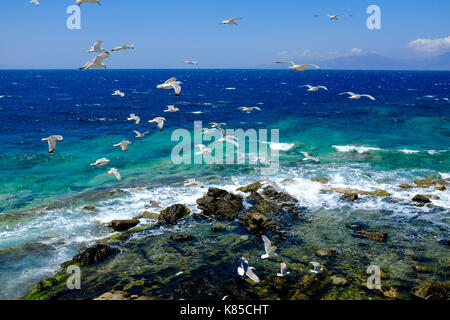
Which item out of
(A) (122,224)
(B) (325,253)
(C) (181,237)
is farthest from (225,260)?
(A) (122,224)

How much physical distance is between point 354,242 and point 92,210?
17.8m

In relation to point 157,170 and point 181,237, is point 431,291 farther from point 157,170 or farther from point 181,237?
point 157,170

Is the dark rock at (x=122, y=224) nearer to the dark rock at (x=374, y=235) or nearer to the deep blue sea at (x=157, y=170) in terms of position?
the deep blue sea at (x=157, y=170)

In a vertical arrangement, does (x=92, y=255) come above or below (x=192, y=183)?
below

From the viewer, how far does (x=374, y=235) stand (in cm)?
2023

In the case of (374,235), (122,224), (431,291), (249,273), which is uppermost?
(122,224)

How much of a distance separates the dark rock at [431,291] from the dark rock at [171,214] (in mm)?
14056

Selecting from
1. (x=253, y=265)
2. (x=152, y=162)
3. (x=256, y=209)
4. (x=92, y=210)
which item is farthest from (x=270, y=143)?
(x=253, y=265)

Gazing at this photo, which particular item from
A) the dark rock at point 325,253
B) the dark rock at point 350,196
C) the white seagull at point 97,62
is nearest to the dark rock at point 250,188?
the dark rock at point 350,196

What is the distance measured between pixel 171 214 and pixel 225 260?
6.36 metres

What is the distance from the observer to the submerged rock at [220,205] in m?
23.5

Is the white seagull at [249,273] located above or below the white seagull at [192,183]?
below

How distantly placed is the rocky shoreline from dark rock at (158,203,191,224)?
0.22ft
